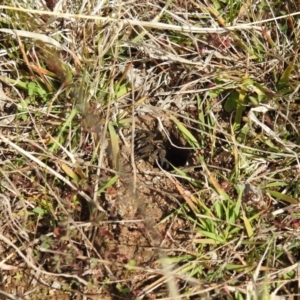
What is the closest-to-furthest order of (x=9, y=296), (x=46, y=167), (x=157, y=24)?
1. (x=9, y=296)
2. (x=46, y=167)
3. (x=157, y=24)

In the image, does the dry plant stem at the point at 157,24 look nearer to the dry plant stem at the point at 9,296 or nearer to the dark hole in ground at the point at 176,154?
the dark hole in ground at the point at 176,154

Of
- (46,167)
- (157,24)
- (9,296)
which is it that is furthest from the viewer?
(157,24)

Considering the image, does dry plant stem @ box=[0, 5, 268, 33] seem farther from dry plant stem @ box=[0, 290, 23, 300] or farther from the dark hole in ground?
dry plant stem @ box=[0, 290, 23, 300]

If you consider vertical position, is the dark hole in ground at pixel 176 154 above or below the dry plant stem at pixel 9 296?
above

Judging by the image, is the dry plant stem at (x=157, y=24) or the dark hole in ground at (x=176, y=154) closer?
the dry plant stem at (x=157, y=24)

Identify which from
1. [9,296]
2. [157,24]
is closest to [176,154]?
[157,24]

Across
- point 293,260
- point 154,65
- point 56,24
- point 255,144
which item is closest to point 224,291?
point 293,260

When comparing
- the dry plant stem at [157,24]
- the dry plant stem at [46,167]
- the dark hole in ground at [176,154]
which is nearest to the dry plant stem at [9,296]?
the dry plant stem at [46,167]

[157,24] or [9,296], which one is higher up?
[157,24]

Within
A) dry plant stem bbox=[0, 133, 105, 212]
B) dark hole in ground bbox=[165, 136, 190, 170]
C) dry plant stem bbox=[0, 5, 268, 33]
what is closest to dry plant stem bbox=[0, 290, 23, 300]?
dry plant stem bbox=[0, 133, 105, 212]

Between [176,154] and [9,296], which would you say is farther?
[176,154]

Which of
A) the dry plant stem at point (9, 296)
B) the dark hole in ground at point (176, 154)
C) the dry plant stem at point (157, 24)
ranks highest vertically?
the dry plant stem at point (157, 24)

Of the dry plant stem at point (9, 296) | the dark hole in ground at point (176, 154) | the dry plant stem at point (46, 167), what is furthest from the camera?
the dark hole in ground at point (176, 154)

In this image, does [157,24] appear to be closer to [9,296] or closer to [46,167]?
[46,167]
